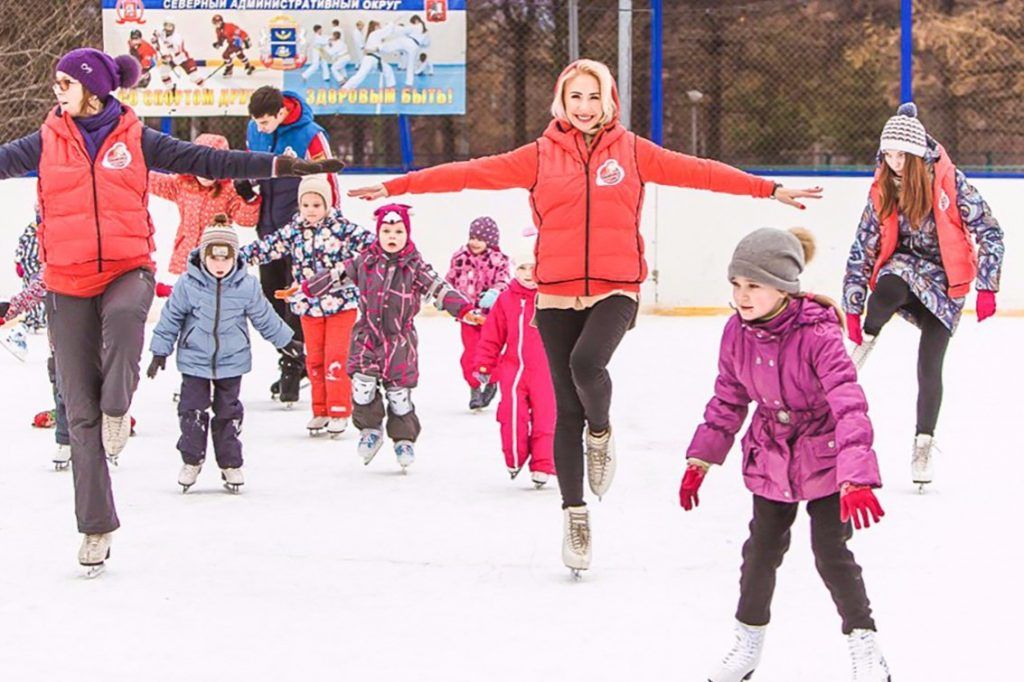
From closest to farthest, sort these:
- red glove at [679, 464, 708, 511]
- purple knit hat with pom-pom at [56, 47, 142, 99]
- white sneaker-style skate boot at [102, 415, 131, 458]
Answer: red glove at [679, 464, 708, 511]
purple knit hat with pom-pom at [56, 47, 142, 99]
white sneaker-style skate boot at [102, 415, 131, 458]

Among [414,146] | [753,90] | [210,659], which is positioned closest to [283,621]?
[210,659]

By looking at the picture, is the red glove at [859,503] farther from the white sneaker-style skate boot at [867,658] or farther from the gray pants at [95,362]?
the gray pants at [95,362]

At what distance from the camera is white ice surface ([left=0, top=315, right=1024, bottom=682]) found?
14.6ft

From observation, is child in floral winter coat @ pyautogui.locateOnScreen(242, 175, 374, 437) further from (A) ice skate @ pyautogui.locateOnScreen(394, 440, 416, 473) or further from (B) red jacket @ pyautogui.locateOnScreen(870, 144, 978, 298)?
(B) red jacket @ pyautogui.locateOnScreen(870, 144, 978, 298)

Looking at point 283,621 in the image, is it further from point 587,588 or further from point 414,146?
point 414,146

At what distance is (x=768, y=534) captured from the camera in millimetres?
4113

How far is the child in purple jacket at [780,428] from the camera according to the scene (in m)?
3.95

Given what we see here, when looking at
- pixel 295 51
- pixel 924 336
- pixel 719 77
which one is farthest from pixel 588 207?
pixel 719 77

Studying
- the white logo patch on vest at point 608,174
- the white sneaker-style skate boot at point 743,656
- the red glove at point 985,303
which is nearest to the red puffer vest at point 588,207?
the white logo patch on vest at point 608,174

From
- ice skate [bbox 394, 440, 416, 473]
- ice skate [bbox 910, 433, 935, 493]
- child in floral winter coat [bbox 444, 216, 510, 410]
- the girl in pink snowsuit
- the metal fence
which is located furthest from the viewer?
the metal fence

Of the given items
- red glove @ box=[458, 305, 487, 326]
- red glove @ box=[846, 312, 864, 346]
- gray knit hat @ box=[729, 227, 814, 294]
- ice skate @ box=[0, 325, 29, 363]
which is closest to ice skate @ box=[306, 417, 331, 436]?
red glove @ box=[458, 305, 487, 326]

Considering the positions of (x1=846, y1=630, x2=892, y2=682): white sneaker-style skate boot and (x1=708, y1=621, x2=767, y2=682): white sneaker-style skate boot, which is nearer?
(x1=846, y1=630, x2=892, y2=682): white sneaker-style skate boot

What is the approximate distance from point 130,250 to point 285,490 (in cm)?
192

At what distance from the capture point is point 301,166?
203 inches
